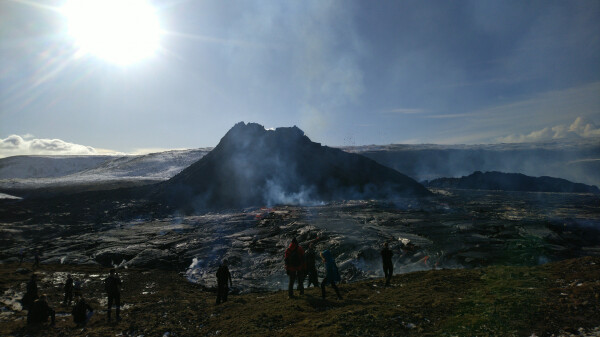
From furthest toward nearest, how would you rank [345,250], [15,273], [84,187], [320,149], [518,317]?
[84,187], [320,149], [345,250], [15,273], [518,317]

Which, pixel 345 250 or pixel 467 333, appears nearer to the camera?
pixel 467 333

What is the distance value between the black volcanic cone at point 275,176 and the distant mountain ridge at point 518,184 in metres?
41.8

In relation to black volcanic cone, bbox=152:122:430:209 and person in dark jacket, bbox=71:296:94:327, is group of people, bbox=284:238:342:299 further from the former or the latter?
black volcanic cone, bbox=152:122:430:209

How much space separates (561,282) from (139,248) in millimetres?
28491

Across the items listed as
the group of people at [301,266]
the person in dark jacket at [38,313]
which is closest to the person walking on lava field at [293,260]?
the group of people at [301,266]

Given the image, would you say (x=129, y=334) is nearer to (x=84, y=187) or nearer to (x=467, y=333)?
(x=467, y=333)

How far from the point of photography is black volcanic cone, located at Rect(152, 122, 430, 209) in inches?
2269

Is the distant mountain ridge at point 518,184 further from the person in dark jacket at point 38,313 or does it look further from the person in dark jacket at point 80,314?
the person in dark jacket at point 38,313

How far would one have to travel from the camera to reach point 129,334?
937 cm

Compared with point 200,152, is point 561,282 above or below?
below

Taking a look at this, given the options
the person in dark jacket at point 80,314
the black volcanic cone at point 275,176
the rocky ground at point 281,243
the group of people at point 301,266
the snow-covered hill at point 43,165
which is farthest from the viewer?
the snow-covered hill at point 43,165

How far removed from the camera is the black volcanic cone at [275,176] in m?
57.6

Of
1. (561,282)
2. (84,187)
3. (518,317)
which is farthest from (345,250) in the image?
(84,187)

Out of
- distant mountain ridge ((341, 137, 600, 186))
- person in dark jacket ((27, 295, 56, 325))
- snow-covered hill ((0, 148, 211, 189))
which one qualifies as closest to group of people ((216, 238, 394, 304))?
person in dark jacket ((27, 295, 56, 325))
